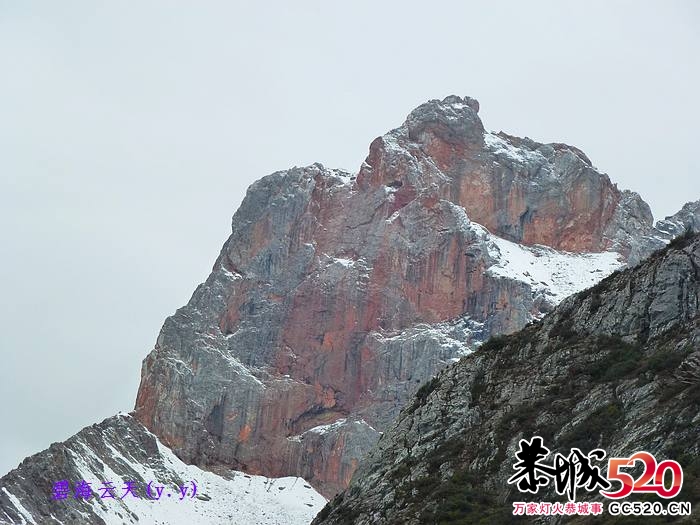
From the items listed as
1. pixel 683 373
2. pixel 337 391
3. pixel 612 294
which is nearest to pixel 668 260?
pixel 612 294

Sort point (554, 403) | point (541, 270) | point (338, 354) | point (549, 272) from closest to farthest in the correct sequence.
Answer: point (554, 403) < point (338, 354) < point (549, 272) < point (541, 270)

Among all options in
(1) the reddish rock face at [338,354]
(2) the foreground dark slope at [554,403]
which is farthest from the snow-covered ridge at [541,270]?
(2) the foreground dark slope at [554,403]

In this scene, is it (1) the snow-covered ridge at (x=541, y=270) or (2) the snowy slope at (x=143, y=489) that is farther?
(1) the snow-covered ridge at (x=541, y=270)

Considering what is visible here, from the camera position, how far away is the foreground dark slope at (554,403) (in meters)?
58.6

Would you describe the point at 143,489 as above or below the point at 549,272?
below

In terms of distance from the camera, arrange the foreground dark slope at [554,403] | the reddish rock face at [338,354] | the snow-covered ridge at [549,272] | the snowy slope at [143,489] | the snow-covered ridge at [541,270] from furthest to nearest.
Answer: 1. the snow-covered ridge at [541,270]
2. the snow-covered ridge at [549,272]
3. the reddish rock face at [338,354]
4. the snowy slope at [143,489]
5. the foreground dark slope at [554,403]

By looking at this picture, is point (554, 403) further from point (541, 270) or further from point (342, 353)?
point (541, 270)

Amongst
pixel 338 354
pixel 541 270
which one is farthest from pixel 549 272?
pixel 338 354

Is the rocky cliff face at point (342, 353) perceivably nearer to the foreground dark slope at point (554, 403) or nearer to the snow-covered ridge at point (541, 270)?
the snow-covered ridge at point (541, 270)

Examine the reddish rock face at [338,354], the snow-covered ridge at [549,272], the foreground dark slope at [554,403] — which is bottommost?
the foreground dark slope at [554,403]

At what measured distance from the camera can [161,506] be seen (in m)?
169

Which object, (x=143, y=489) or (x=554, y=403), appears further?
(x=143, y=489)

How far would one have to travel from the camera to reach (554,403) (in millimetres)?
65438

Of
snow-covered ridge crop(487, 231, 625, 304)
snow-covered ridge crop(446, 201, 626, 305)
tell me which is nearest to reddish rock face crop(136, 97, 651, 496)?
snow-covered ridge crop(446, 201, 626, 305)
